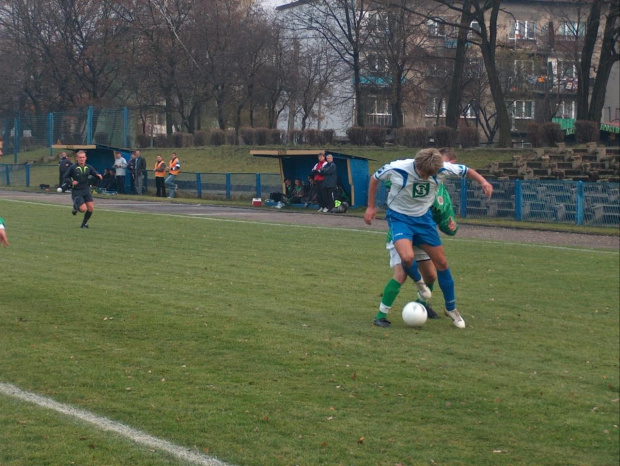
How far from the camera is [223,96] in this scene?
164 feet

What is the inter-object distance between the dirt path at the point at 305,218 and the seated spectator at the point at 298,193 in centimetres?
109

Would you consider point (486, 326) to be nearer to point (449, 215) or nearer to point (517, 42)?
point (449, 215)

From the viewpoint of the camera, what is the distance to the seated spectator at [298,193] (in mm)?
28297

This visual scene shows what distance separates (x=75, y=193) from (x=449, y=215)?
12252 millimetres

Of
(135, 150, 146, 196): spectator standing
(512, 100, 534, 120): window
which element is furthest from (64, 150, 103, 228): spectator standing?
(512, 100, 534, 120): window

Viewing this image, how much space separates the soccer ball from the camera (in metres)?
8.53

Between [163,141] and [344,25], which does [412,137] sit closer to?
[344,25]

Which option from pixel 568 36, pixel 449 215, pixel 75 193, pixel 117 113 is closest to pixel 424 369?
pixel 449 215

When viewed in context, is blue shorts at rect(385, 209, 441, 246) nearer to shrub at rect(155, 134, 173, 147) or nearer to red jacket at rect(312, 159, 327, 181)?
red jacket at rect(312, 159, 327, 181)

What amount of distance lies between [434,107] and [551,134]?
28.8 metres

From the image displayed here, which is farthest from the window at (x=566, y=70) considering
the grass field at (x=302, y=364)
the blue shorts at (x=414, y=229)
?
the blue shorts at (x=414, y=229)

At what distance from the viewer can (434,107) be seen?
200ft

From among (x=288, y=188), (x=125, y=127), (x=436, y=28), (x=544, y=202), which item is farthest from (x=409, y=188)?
(x=436, y=28)

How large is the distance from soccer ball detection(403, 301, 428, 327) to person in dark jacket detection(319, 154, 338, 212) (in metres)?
17.3
